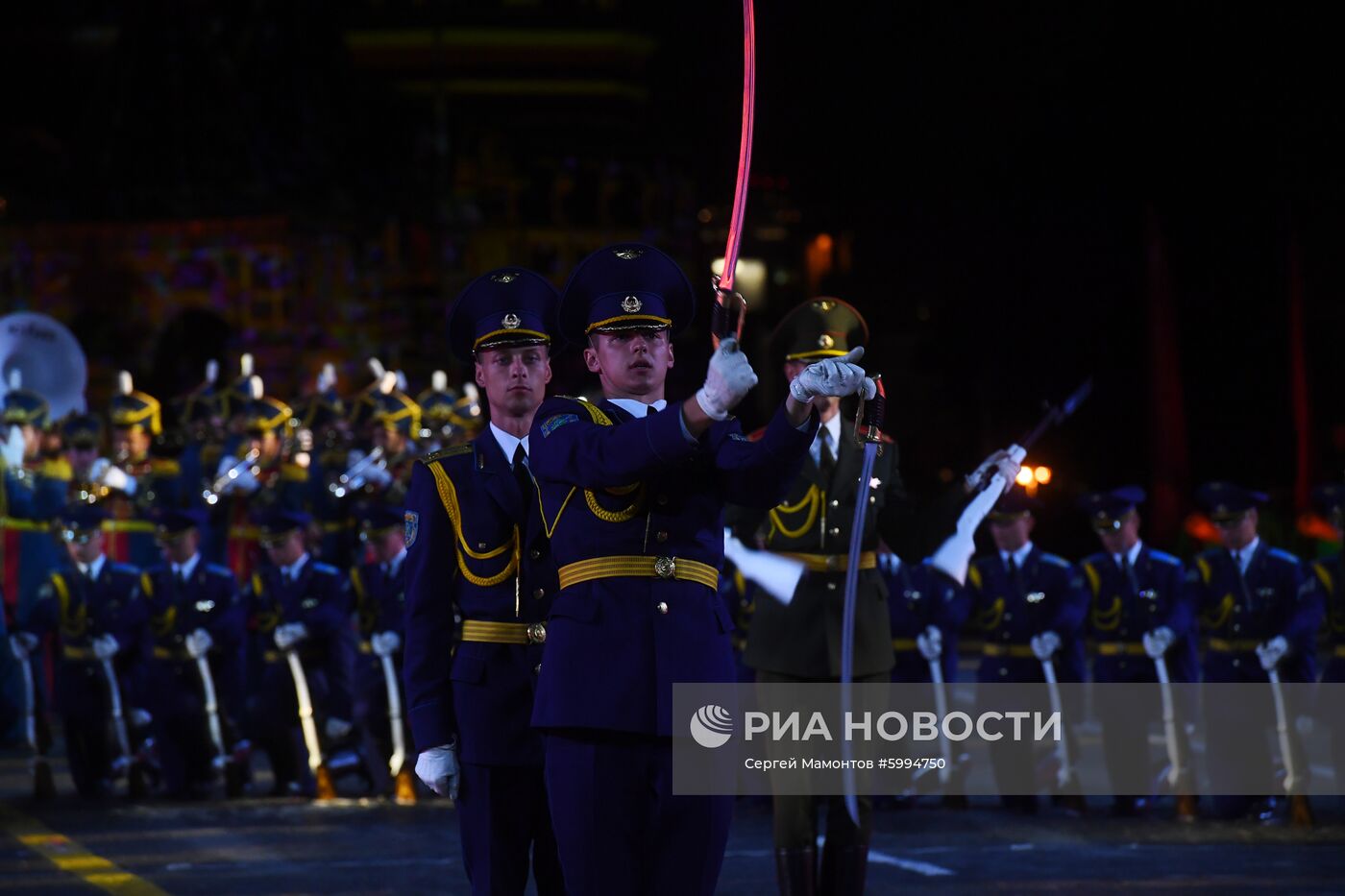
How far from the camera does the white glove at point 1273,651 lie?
13.1 m

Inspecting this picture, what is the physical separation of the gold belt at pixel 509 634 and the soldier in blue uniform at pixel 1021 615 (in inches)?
284

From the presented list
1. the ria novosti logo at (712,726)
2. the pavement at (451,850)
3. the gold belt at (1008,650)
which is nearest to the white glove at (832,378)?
the ria novosti logo at (712,726)

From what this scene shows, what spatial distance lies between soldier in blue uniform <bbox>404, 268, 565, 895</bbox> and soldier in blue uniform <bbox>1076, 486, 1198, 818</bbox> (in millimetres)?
7170

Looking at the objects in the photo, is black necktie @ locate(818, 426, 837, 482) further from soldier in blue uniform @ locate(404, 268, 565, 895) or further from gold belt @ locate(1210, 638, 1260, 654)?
gold belt @ locate(1210, 638, 1260, 654)

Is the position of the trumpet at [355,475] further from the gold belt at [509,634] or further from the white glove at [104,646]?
the gold belt at [509,634]

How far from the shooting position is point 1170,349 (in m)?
23.7

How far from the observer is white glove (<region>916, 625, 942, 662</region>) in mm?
14234

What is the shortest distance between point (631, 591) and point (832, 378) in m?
0.91

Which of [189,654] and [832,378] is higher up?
[189,654]

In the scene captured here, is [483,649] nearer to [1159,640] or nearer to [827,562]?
[827,562]

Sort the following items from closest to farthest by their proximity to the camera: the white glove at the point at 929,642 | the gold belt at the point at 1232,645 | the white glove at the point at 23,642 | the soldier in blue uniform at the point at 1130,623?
the gold belt at the point at 1232,645 < the soldier in blue uniform at the point at 1130,623 < the white glove at the point at 929,642 < the white glove at the point at 23,642

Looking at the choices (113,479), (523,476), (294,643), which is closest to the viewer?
(523,476)

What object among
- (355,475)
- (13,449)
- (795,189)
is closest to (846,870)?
(355,475)

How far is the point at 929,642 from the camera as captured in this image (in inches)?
560
